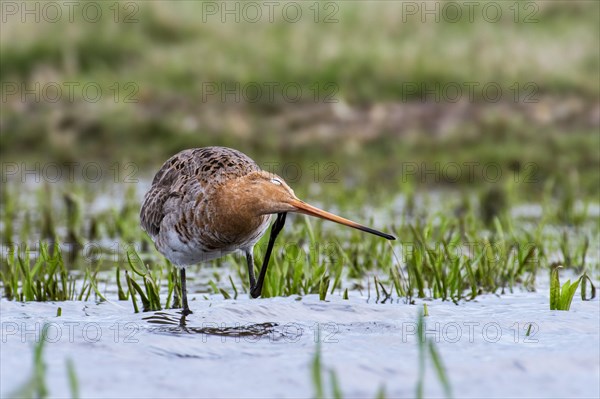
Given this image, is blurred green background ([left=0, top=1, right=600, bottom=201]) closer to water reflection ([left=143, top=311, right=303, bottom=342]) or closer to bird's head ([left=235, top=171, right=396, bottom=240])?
bird's head ([left=235, top=171, right=396, bottom=240])

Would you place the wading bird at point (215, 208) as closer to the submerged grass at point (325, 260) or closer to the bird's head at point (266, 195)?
the bird's head at point (266, 195)

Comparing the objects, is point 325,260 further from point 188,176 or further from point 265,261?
point 188,176

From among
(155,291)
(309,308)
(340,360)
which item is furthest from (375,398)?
(155,291)

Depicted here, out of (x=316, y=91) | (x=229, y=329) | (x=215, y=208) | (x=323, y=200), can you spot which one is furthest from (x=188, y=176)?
(x=316, y=91)

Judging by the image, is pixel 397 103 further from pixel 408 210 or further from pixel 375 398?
pixel 375 398

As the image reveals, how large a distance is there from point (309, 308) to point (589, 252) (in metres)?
3.09

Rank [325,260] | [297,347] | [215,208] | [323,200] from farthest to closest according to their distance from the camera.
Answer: [323,200] < [325,260] < [215,208] < [297,347]

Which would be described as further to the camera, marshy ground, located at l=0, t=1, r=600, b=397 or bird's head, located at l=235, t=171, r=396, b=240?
bird's head, located at l=235, t=171, r=396, b=240

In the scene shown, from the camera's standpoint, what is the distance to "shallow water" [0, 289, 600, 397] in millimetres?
4070

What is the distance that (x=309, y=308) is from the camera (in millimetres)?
5457

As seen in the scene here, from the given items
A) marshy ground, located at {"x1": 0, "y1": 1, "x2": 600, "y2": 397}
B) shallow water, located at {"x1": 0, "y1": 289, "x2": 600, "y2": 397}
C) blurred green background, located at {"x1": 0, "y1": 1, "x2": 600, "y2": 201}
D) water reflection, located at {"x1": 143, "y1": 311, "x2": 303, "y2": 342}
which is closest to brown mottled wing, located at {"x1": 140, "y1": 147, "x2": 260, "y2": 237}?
marshy ground, located at {"x1": 0, "y1": 1, "x2": 600, "y2": 397}

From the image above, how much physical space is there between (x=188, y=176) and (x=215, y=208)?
0.45 m

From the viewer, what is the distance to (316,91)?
1364 centimetres

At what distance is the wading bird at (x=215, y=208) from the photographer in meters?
5.18
